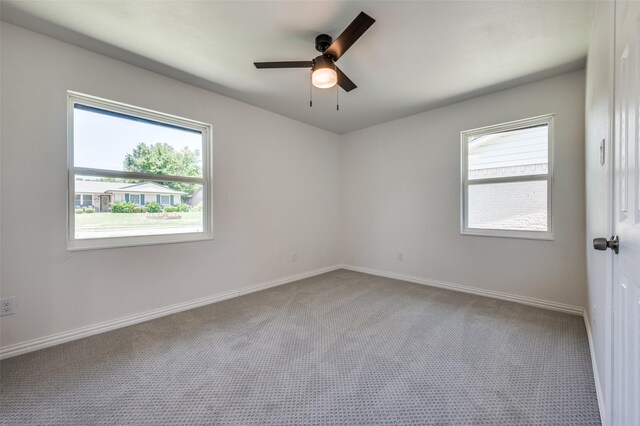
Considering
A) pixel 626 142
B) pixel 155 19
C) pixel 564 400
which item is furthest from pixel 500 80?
pixel 155 19

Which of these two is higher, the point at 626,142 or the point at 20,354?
the point at 626,142

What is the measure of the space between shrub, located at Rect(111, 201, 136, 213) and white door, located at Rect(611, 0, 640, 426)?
3352mm

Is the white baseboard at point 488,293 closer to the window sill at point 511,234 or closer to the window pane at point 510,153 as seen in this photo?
the window sill at point 511,234

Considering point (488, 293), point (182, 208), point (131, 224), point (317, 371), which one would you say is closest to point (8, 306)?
point (131, 224)

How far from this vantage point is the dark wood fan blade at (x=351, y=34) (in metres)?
1.59

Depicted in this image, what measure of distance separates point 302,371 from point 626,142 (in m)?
1.97

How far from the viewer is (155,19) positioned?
6.29 feet

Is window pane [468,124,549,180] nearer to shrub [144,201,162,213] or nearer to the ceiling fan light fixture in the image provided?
the ceiling fan light fixture

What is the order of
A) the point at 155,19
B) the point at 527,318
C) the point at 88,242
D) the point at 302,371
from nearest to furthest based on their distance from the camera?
the point at 302,371, the point at 155,19, the point at 88,242, the point at 527,318

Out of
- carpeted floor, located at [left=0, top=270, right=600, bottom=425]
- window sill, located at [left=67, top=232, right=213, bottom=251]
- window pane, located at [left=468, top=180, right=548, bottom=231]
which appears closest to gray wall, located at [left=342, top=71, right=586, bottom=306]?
window pane, located at [left=468, top=180, right=548, bottom=231]

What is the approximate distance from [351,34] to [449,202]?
2.54 metres

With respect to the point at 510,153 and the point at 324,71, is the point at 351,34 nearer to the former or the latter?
the point at 324,71

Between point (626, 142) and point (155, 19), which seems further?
point (155, 19)

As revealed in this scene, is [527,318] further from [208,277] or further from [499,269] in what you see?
[208,277]
